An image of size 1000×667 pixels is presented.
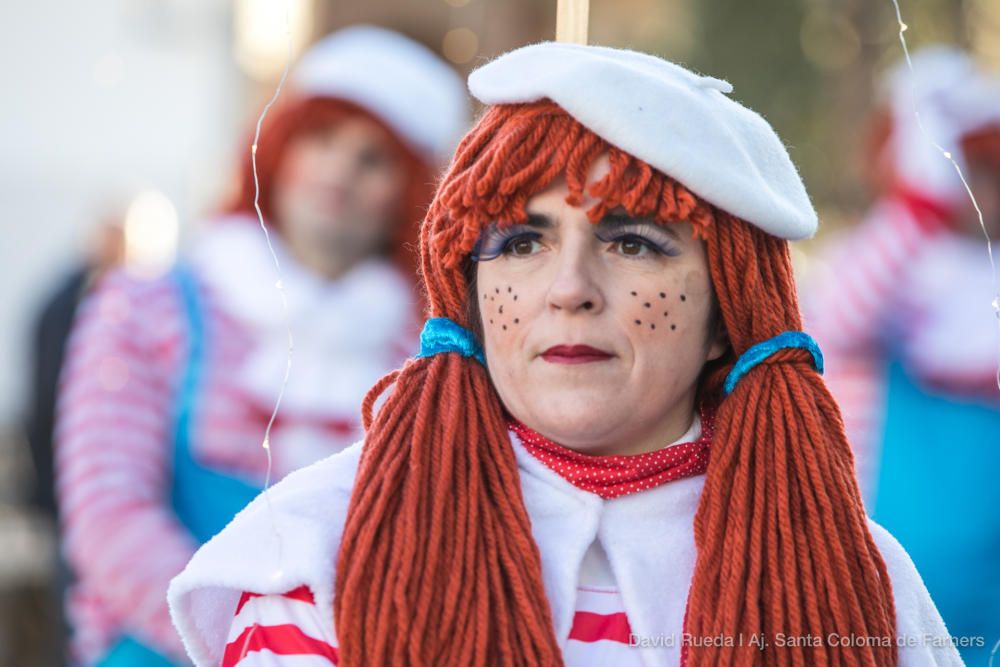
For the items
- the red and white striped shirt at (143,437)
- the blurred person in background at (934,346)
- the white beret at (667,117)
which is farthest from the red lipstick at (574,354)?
the blurred person in background at (934,346)

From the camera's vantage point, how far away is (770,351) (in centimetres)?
233

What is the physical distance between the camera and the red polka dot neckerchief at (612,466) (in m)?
2.30

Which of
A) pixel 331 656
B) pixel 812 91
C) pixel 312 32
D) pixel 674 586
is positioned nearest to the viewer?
pixel 331 656

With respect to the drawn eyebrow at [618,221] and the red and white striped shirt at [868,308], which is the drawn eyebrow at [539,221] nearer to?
the drawn eyebrow at [618,221]

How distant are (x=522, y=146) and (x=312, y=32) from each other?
22.3 feet

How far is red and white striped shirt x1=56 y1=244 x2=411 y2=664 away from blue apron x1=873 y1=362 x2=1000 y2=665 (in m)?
1.70

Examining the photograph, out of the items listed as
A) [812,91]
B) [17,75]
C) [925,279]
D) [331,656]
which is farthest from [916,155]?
[17,75]

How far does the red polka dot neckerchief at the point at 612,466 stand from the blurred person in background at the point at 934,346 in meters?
2.03

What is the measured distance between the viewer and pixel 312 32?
8773 mm

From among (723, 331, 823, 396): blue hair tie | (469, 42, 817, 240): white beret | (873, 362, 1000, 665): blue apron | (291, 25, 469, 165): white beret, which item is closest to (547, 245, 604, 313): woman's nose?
(469, 42, 817, 240): white beret

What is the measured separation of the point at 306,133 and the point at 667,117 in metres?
2.23

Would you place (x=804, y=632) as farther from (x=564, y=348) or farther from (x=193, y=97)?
(x=193, y=97)

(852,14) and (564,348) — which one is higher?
(852,14)

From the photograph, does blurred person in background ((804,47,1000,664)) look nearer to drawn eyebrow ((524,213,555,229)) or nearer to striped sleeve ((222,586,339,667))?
drawn eyebrow ((524,213,555,229))
